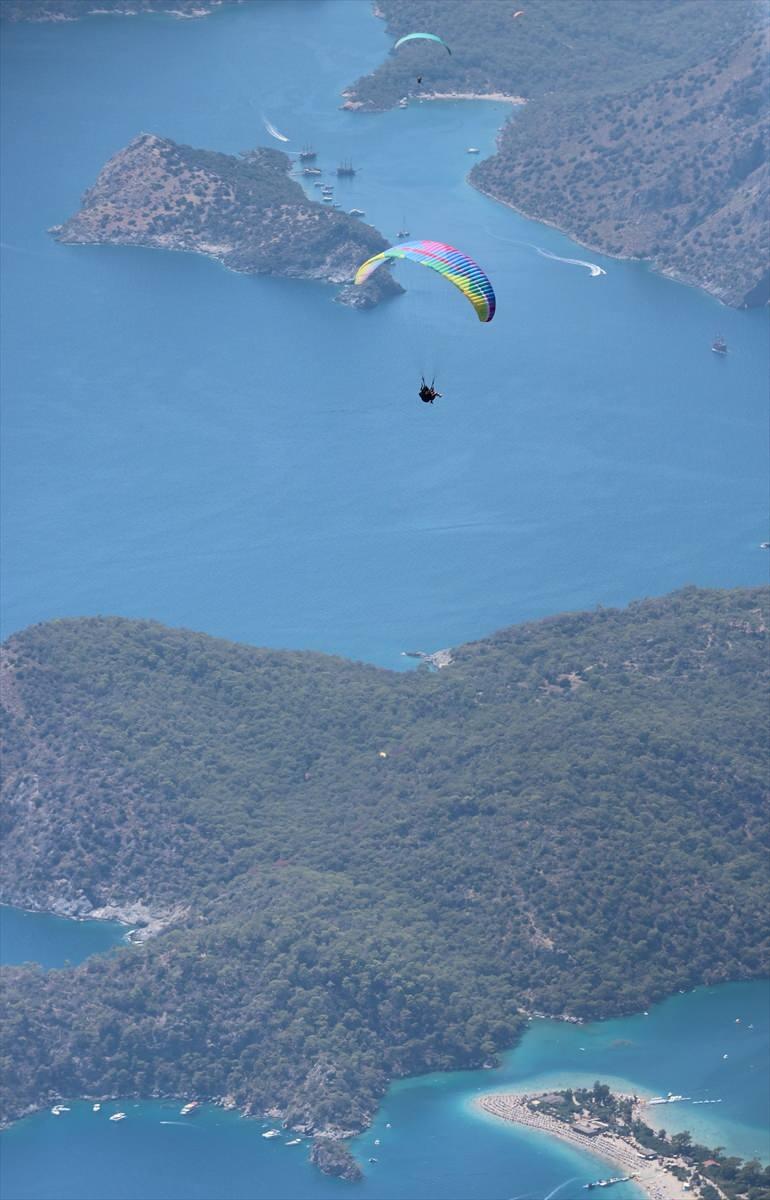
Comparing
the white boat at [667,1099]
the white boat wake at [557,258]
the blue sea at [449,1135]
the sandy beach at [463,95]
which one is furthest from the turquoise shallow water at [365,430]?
the white boat at [667,1099]

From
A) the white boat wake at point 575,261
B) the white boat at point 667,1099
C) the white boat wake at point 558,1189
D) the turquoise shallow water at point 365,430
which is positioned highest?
the white boat wake at point 575,261

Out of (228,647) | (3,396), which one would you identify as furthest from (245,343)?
(228,647)

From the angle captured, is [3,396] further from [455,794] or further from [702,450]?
[455,794]

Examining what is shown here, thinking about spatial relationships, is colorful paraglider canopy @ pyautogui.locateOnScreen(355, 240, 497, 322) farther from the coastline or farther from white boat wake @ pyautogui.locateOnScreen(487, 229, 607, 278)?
white boat wake @ pyautogui.locateOnScreen(487, 229, 607, 278)

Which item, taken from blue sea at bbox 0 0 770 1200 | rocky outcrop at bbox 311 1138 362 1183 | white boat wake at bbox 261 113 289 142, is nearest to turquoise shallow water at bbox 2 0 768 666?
blue sea at bbox 0 0 770 1200

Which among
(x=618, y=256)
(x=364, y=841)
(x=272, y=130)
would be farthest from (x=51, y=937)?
(x=272, y=130)

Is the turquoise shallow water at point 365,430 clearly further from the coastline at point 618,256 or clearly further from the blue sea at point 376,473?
the coastline at point 618,256
